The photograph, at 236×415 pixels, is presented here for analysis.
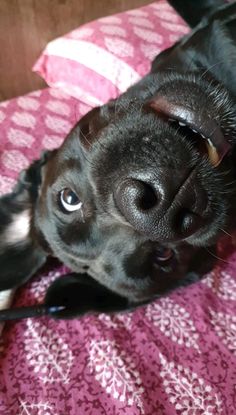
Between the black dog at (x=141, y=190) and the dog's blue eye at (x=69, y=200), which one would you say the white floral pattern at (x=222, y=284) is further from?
the dog's blue eye at (x=69, y=200)

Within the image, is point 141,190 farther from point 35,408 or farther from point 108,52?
point 108,52

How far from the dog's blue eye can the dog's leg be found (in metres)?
0.81

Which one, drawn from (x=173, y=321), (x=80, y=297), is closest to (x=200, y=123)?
(x=80, y=297)

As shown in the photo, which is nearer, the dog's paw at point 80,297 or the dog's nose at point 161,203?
the dog's nose at point 161,203

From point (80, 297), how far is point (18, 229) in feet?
0.87

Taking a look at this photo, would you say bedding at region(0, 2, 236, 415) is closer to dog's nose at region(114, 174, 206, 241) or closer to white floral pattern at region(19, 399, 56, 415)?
white floral pattern at region(19, 399, 56, 415)

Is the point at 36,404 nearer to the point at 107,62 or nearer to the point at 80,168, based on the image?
the point at 80,168

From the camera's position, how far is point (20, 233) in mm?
1314

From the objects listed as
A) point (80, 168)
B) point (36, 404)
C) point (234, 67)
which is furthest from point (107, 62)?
point (36, 404)

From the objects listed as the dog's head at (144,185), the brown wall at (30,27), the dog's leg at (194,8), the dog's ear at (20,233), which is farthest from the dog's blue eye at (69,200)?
the brown wall at (30,27)

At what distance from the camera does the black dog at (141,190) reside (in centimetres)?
77

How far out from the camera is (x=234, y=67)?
1105 millimetres

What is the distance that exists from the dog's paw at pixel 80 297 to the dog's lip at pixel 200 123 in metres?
0.52

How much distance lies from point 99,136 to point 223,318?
762 mm
